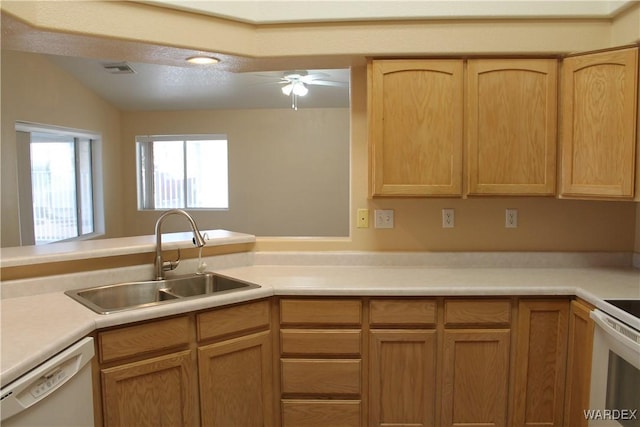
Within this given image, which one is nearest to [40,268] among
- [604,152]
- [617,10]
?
[604,152]

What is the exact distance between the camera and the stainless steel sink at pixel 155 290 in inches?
85.2

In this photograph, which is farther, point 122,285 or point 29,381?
point 122,285

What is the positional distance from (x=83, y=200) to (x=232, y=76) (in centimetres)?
259

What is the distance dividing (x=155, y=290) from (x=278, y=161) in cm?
418

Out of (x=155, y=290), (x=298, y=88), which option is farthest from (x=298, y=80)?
(x=155, y=290)

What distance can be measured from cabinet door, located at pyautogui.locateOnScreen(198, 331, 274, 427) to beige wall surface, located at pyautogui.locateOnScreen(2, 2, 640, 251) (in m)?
0.78

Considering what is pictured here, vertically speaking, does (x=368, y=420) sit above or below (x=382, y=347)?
below

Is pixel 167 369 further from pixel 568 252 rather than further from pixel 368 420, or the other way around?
pixel 568 252

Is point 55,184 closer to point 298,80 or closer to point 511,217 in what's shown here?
point 298,80

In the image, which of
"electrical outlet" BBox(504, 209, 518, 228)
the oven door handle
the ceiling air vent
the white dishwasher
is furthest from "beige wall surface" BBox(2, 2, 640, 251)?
the ceiling air vent

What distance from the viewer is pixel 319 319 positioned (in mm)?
2229

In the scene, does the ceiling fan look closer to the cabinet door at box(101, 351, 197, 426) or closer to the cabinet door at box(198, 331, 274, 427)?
the cabinet door at box(198, 331, 274, 427)

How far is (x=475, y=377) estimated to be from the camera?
225 cm

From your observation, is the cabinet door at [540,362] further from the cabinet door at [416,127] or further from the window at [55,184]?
the window at [55,184]
